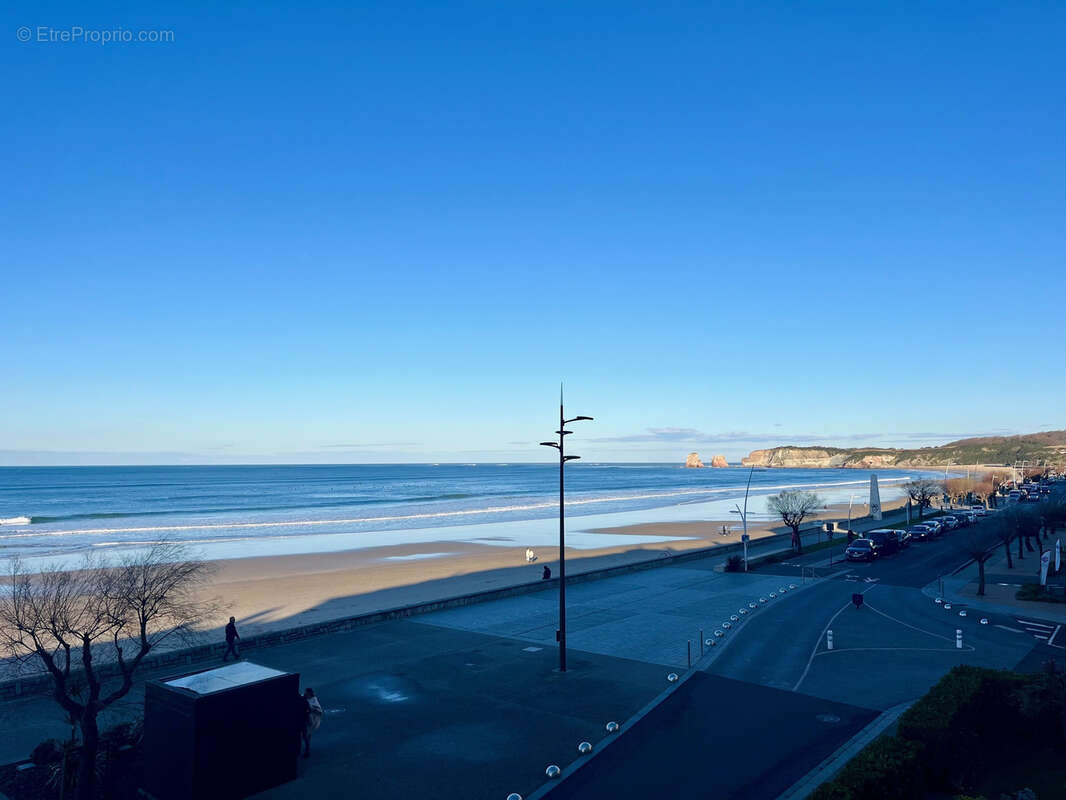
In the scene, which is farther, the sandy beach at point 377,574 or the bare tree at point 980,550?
the sandy beach at point 377,574

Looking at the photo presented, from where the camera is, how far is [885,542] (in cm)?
4688

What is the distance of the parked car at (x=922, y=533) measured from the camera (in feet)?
180

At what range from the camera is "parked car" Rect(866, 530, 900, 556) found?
4594 centimetres

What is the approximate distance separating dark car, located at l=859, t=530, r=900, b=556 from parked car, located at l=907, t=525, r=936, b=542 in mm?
7698

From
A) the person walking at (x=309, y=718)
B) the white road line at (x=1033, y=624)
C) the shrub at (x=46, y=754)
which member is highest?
the person walking at (x=309, y=718)

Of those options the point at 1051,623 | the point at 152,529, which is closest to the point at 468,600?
the point at 1051,623

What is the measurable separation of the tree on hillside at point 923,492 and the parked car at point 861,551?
101ft

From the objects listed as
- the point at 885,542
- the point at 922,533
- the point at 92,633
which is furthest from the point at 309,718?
the point at 922,533

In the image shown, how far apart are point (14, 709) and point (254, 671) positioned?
8309 mm

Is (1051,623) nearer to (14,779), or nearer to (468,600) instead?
(468,600)

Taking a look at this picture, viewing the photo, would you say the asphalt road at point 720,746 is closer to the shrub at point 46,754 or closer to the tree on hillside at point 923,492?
the shrub at point 46,754

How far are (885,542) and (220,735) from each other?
45.6 metres

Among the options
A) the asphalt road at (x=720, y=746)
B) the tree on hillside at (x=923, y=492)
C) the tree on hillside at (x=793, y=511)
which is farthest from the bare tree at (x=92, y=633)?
the tree on hillside at (x=923, y=492)

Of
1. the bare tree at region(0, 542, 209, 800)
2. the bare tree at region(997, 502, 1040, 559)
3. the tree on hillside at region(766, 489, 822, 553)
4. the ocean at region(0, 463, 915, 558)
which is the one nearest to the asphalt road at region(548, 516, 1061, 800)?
the bare tree at region(0, 542, 209, 800)
